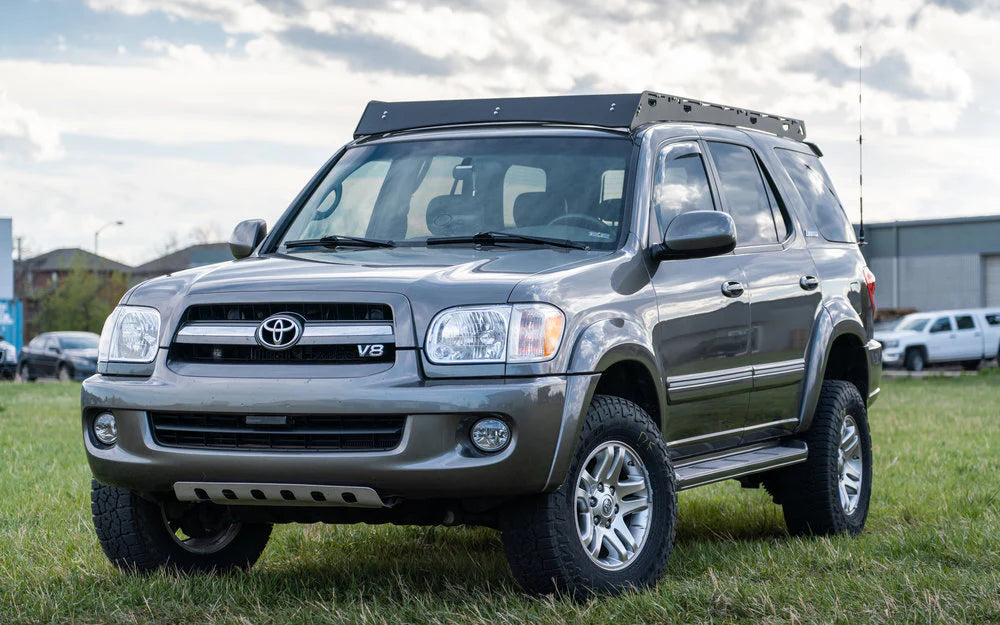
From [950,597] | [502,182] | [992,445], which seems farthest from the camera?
[992,445]

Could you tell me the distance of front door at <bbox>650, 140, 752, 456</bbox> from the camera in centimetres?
567

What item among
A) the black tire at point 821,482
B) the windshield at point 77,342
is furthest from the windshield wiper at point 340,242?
the windshield at point 77,342

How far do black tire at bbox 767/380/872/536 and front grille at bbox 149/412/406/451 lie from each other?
9.85ft

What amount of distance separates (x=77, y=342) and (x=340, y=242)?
31999mm

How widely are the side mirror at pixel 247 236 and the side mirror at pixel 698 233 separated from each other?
1875mm

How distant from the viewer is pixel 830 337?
23.2ft

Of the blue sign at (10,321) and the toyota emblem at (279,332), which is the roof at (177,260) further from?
the toyota emblem at (279,332)

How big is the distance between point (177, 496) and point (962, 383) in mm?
25271

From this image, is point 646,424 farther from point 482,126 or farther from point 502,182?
point 482,126

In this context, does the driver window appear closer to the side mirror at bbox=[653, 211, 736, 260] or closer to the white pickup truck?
the side mirror at bbox=[653, 211, 736, 260]

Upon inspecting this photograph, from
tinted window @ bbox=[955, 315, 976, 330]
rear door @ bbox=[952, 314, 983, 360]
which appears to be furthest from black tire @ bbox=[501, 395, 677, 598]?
tinted window @ bbox=[955, 315, 976, 330]

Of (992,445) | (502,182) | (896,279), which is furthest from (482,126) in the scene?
(896,279)

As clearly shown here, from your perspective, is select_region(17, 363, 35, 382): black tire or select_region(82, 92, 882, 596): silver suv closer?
select_region(82, 92, 882, 596): silver suv

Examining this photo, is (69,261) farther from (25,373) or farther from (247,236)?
(247,236)
